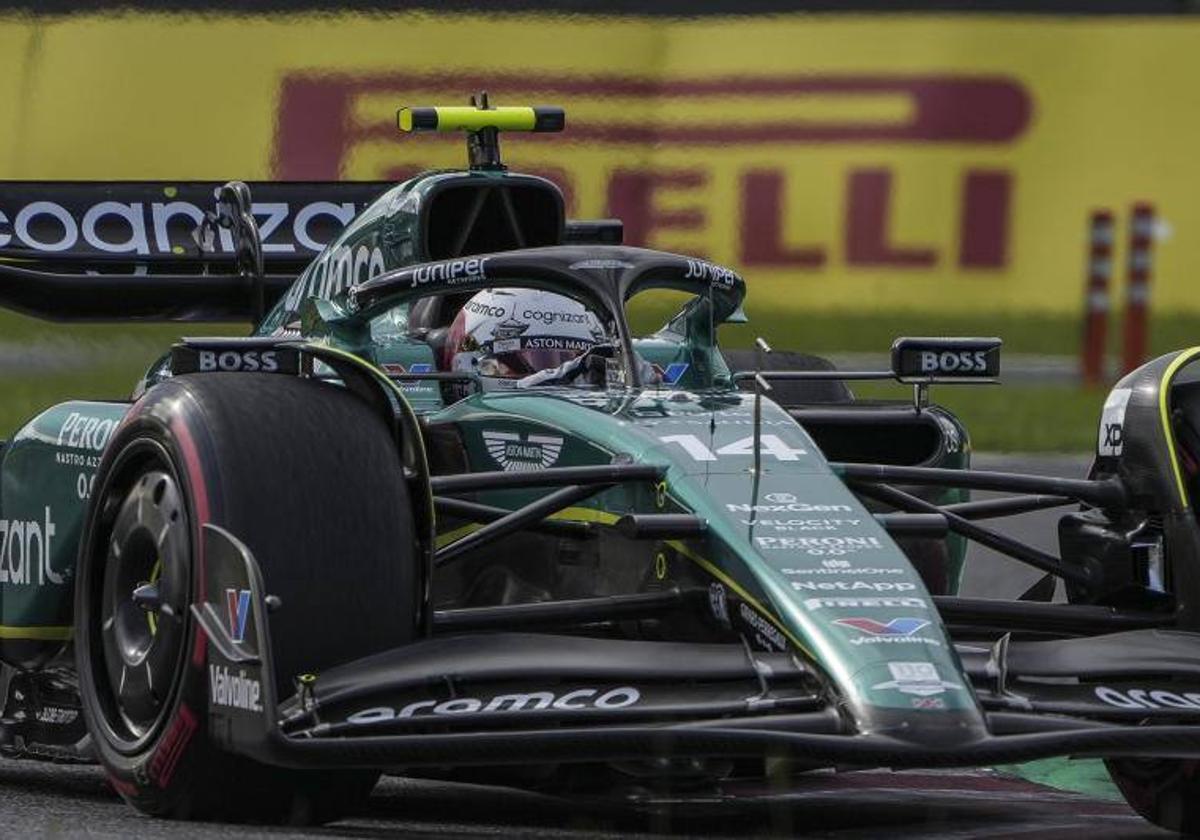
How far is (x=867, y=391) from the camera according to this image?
1340cm

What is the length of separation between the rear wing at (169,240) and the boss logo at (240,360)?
241cm

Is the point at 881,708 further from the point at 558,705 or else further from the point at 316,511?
the point at 316,511

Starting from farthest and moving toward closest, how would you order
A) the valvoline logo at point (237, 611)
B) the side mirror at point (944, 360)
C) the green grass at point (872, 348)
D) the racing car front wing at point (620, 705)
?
the green grass at point (872, 348), the side mirror at point (944, 360), the valvoline logo at point (237, 611), the racing car front wing at point (620, 705)

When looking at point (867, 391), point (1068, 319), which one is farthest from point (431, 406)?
point (1068, 319)

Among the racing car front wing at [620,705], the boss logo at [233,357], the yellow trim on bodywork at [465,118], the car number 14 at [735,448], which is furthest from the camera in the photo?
the yellow trim on bodywork at [465,118]

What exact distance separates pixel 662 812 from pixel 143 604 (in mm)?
1169

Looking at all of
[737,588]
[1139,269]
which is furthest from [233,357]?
[1139,269]

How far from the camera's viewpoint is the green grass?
12.5 m

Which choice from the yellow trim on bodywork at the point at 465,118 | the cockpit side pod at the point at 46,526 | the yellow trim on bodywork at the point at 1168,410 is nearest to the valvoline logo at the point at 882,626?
the yellow trim on bodywork at the point at 1168,410

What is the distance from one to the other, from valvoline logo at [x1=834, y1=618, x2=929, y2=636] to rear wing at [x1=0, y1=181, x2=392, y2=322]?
11.9 feet

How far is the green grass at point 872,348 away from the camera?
12523 mm

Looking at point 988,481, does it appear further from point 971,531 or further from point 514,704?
point 514,704

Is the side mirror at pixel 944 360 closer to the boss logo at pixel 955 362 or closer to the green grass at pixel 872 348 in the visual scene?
the boss logo at pixel 955 362

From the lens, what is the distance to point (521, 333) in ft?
24.0
